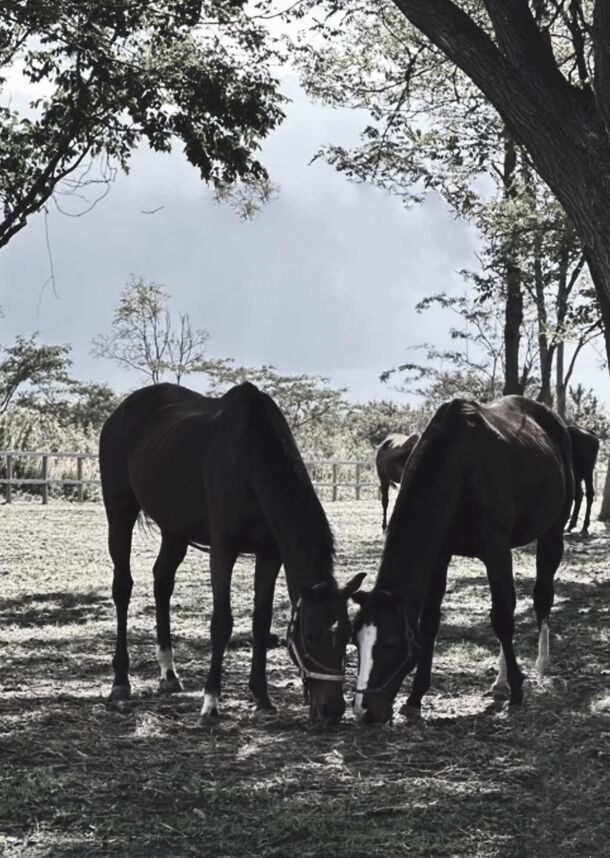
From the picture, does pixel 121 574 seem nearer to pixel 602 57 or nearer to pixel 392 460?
pixel 602 57

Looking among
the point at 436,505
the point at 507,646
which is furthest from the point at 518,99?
the point at 507,646

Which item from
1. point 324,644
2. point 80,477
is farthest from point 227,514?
point 80,477

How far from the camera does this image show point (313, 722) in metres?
5.99

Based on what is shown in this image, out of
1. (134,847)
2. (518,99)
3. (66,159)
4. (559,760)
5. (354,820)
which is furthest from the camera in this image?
(66,159)

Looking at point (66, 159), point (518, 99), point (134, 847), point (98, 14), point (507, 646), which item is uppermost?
point (98, 14)

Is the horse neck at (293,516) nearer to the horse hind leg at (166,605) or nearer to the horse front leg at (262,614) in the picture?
the horse front leg at (262,614)

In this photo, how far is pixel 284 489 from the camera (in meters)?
6.50

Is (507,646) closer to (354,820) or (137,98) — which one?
(354,820)

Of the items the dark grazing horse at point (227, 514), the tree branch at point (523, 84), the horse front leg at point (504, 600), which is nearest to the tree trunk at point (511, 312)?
the dark grazing horse at point (227, 514)

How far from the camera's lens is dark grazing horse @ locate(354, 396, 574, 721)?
19.7ft

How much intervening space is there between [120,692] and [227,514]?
1.40 metres

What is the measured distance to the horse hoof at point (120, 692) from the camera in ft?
24.0

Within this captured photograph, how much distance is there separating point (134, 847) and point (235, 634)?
535cm

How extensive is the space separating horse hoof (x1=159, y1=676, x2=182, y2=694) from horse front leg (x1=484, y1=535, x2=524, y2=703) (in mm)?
2002
